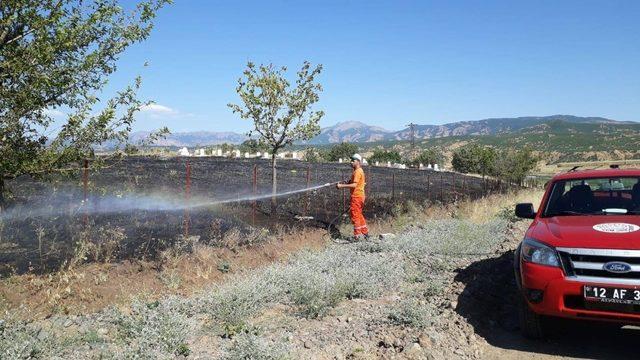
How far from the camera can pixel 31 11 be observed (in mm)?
5902

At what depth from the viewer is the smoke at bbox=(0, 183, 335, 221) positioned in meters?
12.2

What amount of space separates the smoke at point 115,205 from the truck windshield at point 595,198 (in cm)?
688

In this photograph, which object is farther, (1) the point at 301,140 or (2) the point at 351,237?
(1) the point at 301,140

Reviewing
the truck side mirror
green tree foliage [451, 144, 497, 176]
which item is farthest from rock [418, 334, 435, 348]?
green tree foliage [451, 144, 497, 176]

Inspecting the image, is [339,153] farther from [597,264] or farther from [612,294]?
[612,294]

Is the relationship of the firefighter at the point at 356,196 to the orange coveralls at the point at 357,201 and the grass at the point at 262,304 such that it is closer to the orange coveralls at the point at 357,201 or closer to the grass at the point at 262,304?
the orange coveralls at the point at 357,201

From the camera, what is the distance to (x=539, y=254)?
217 inches

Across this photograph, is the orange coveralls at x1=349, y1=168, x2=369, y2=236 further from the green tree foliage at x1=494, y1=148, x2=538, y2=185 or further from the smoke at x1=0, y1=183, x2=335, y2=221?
the green tree foliage at x1=494, y1=148, x2=538, y2=185

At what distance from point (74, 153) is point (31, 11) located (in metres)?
1.73

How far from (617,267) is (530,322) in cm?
118

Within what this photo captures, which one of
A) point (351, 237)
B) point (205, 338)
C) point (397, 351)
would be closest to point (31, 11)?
point (205, 338)

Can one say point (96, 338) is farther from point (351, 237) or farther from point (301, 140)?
point (301, 140)

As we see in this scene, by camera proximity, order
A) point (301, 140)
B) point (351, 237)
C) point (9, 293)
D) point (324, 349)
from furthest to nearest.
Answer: point (301, 140) < point (351, 237) < point (9, 293) < point (324, 349)

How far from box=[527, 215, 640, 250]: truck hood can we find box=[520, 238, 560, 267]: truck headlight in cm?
7
